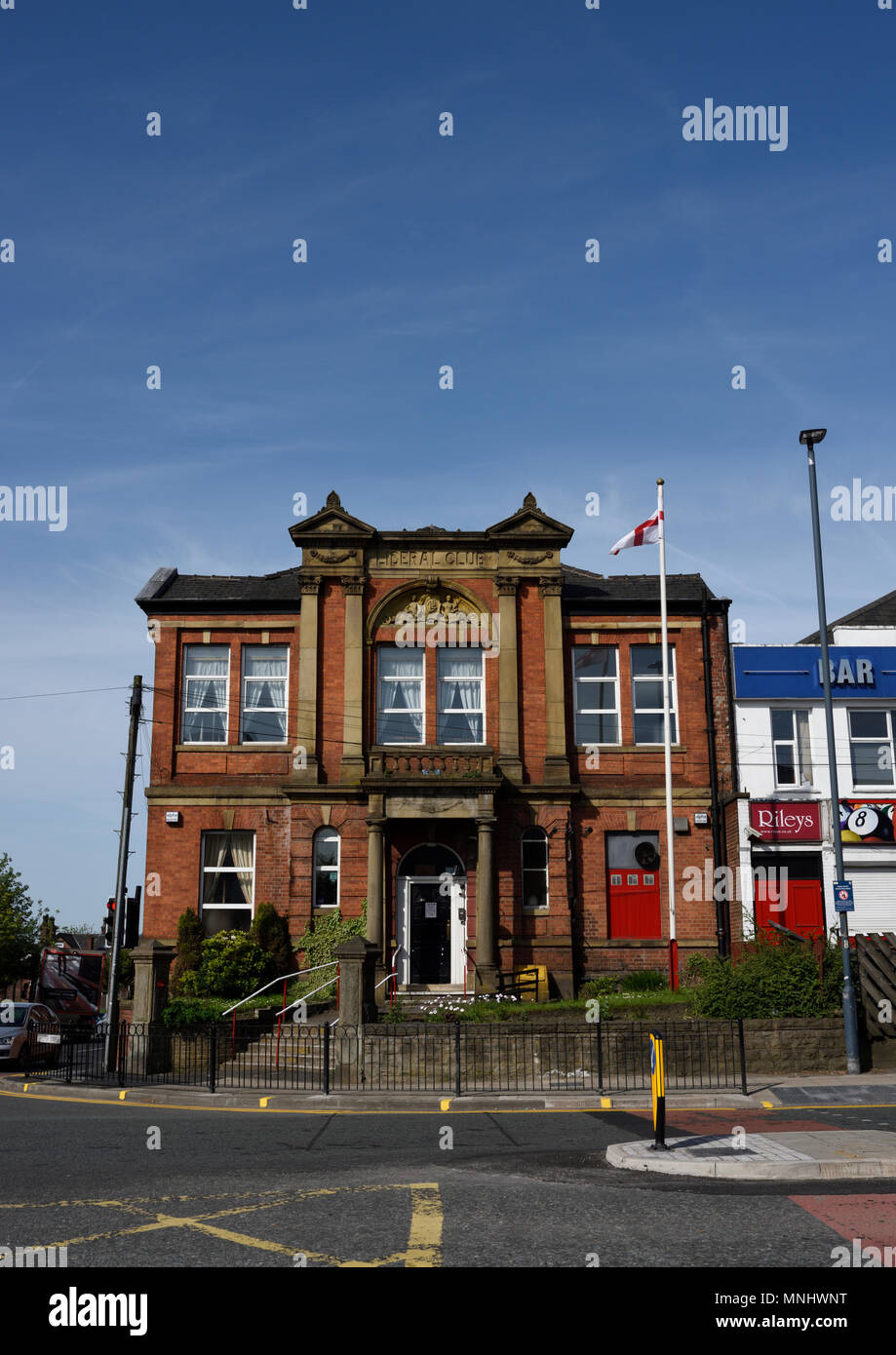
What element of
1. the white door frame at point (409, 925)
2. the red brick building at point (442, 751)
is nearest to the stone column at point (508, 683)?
the red brick building at point (442, 751)

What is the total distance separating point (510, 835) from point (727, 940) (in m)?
5.77

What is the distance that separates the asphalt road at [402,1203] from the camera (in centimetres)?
755

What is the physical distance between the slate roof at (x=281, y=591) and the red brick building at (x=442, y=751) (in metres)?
0.09

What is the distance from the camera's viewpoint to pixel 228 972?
26.2m

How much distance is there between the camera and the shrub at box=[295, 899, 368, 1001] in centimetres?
2703

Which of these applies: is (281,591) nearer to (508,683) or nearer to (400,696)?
(400,696)

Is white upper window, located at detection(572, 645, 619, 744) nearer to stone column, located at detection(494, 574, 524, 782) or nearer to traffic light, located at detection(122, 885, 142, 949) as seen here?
Answer: stone column, located at detection(494, 574, 524, 782)

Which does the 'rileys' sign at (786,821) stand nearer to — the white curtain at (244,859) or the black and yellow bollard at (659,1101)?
the white curtain at (244,859)

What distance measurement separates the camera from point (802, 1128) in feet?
45.1

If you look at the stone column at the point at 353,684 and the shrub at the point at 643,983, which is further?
the stone column at the point at 353,684

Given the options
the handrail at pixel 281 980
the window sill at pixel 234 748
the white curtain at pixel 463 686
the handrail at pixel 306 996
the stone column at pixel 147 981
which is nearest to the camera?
the stone column at pixel 147 981

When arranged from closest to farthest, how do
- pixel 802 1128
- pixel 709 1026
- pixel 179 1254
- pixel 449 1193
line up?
pixel 179 1254
pixel 449 1193
pixel 802 1128
pixel 709 1026
